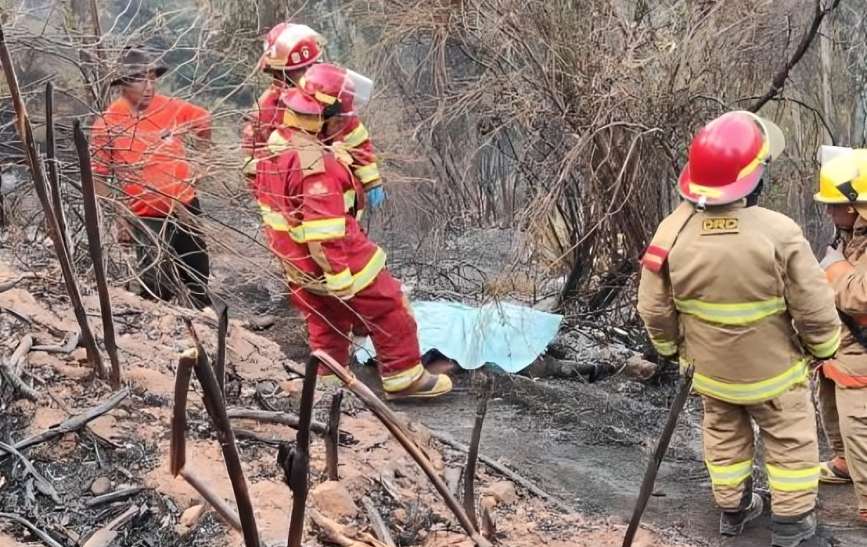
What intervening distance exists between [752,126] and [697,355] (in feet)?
3.02

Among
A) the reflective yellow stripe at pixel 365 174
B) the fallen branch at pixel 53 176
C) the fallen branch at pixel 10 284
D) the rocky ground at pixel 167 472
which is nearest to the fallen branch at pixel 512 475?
the rocky ground at pixel 167 472

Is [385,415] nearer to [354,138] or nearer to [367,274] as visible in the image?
[367,274]

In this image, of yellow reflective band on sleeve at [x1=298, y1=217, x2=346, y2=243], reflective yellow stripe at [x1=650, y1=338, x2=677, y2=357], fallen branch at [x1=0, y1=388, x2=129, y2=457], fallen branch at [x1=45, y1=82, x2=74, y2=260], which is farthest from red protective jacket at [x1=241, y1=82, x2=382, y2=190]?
reflective yellow stripe at [x1=650, y1=338, x2=677, y2=357]

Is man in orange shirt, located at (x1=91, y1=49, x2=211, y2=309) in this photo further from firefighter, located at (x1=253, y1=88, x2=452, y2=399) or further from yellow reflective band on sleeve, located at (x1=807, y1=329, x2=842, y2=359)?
yellow reflective band on sleeve, located at (x1=807, y1=329, x2=842, y2=359)

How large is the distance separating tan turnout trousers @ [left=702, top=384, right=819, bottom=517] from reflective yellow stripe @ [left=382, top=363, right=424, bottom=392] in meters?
1.90

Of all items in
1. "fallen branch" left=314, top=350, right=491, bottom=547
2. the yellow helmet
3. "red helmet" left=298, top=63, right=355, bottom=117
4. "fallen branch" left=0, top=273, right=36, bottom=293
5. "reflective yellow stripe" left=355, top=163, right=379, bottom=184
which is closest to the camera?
"fallen branch" left=314, top=350, right=491, bottom=547

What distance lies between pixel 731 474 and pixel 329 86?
110 inches

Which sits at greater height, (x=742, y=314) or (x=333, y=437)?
(x=742, y=314)

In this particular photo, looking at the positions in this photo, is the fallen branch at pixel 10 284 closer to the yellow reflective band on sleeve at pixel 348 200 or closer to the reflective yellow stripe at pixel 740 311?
the yellow reflective band on sleeve at pixel 348 200

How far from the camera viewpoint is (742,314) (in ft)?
11.5

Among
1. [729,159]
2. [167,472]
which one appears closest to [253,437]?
[167,472]

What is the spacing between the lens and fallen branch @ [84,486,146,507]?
3074 mm

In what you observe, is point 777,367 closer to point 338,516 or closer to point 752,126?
point 752,126

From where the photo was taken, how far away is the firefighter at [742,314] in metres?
3.42
